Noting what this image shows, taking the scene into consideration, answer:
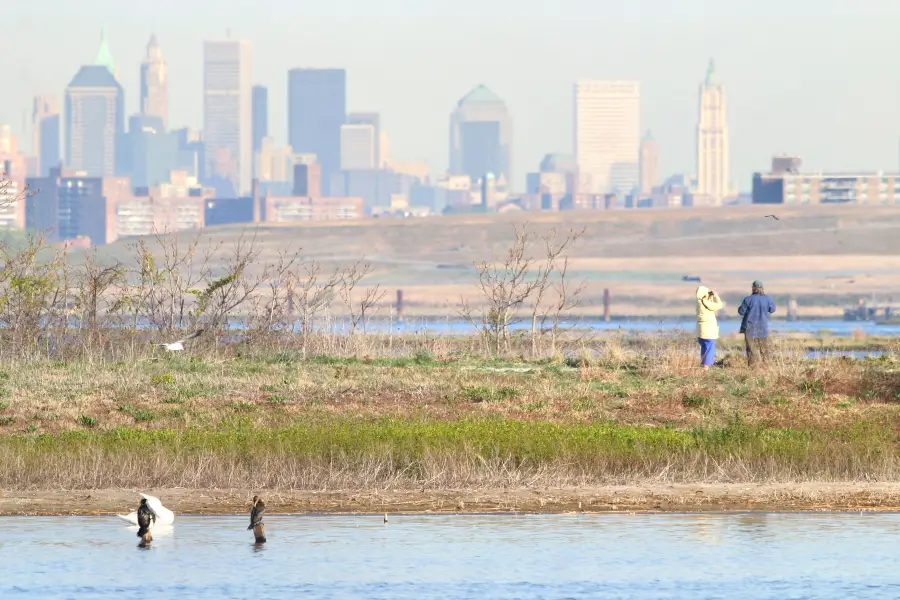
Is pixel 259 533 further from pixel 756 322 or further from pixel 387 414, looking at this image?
pixel 756 322

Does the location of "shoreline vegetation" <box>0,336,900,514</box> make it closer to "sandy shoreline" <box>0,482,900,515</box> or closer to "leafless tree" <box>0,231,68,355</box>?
"sandy shoreline" <box>0,482,900,515</box>

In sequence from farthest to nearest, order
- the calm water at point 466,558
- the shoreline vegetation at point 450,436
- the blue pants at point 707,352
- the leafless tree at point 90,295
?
the leafless tree at point 90,295
the blue pants at point 707,352
the shoreline vegetation at point 450,436
the calm water at point 466,558

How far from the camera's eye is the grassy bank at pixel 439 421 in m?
21.4

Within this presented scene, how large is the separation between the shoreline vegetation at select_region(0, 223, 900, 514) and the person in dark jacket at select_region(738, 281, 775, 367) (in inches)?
22.6

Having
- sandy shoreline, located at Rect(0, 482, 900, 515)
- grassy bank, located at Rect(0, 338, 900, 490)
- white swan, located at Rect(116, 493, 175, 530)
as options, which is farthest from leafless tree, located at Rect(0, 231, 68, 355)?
white swan, located at Rect(116, 493, 175, 530)

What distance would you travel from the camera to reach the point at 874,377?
2955 centimetres

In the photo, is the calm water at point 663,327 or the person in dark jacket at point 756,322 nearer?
the person in dark jacket at point 756,322

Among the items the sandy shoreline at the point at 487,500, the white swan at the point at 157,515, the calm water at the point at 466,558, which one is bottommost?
the calm water at the point at 466,558

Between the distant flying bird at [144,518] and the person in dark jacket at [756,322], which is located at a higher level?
the person in dark jacket at [756,322]

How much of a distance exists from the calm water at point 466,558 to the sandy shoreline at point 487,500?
541 mm

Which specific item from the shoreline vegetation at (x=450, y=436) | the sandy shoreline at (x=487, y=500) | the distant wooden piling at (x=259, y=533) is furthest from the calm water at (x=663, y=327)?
the distant wooden piling at (x=259, y=533)

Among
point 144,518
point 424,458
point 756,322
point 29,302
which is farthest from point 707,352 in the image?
point 144,518

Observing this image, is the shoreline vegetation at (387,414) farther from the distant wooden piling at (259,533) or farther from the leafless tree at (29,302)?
the distant wooden piling at (259,533)

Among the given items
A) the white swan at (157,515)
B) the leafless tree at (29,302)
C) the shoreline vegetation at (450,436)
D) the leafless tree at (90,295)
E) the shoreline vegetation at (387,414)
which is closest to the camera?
the white swan at (157,515)
